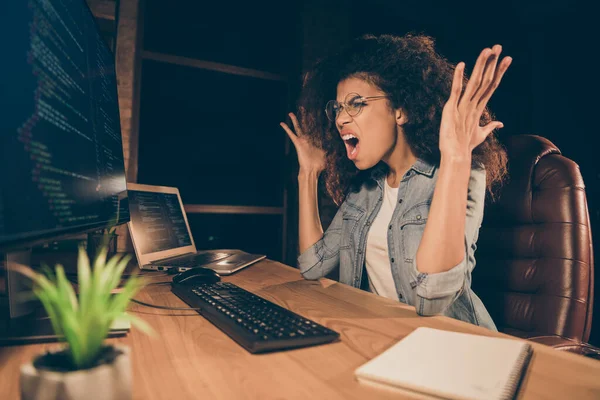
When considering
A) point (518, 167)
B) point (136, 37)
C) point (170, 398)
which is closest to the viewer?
point (170, 398)

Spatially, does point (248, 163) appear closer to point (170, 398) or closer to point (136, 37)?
point (136, 37)

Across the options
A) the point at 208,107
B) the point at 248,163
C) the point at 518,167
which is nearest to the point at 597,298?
the point at 518,167

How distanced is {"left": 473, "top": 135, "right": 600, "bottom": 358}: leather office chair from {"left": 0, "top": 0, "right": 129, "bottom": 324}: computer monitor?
1.25 metres

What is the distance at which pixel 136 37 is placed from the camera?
2.57m

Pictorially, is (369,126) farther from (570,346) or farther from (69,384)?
(69,384)

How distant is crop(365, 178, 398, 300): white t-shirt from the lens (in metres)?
1.44

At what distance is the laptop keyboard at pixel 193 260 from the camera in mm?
1400

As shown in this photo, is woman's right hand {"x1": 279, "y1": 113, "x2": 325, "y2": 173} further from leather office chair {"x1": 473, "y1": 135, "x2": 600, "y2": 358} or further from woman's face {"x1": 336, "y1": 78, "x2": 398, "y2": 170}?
leather office chair {"x1": 473, "y1": 135, "x2": 600, "y2": 358}

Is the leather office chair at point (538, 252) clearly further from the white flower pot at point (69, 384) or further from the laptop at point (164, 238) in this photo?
the white flower pot at point (69, 384)

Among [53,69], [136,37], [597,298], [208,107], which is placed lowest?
[597,298]

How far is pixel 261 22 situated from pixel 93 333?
3053 millimetres

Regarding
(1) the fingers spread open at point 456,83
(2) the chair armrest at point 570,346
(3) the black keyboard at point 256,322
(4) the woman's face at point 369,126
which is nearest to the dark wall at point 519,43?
(4) the woman's face at point 369,126

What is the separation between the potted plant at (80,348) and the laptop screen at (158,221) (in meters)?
1.17

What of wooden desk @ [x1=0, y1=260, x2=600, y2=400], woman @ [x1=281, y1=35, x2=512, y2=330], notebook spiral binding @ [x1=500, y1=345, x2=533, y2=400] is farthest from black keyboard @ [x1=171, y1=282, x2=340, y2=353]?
woman @ [x1=281, y1=35, x2=512, y2=330]
